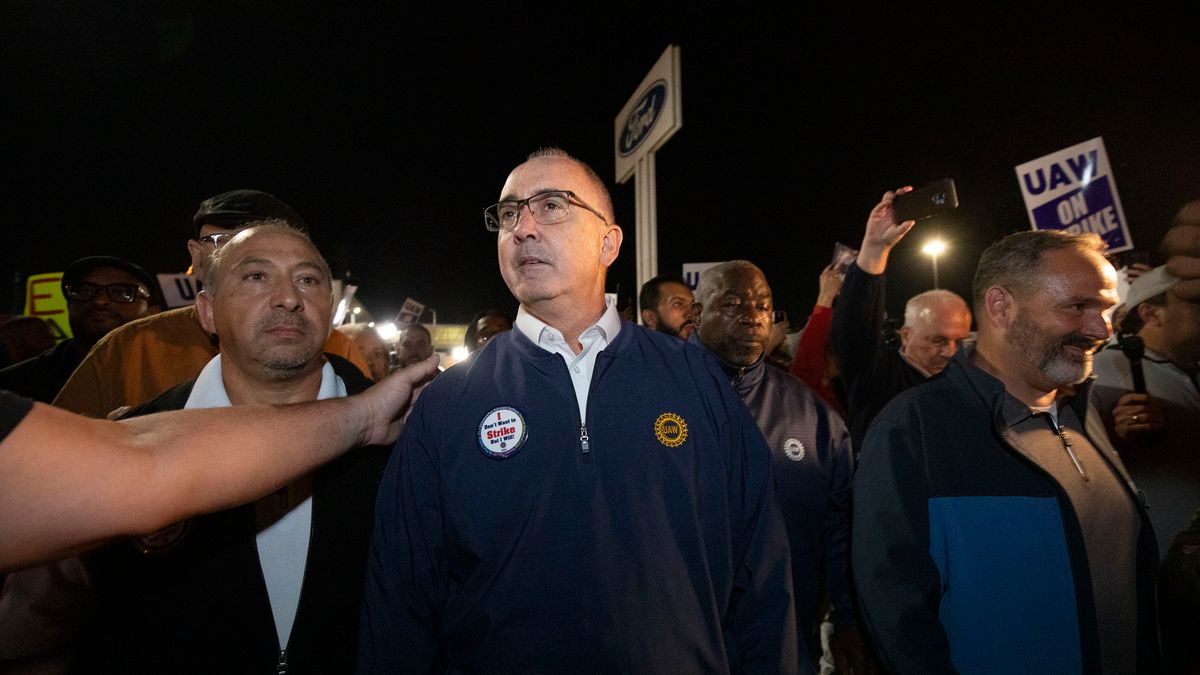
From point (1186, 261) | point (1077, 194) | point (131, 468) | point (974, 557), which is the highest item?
point (1077, 194)

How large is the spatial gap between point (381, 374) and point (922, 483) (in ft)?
23.0

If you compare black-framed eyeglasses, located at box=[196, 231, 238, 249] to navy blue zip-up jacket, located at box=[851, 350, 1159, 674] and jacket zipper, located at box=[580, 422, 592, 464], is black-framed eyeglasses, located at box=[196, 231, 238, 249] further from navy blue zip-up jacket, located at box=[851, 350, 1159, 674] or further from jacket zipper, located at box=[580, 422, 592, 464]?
navy blue zip-up jacket, located at box=[851, 350, 1159, 674]

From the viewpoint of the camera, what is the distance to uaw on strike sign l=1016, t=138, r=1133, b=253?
5.82 metres

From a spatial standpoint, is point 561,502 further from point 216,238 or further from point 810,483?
point 216,238

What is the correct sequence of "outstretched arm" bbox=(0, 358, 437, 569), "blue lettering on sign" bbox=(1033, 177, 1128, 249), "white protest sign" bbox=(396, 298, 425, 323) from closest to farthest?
"outstretched arm" bbox=(0, 358, 437, 569), "blue lettering on sign" bbox=(1033, 177, 1128, 249), "white protest sign" bbox=(396, 298, 425, 323)

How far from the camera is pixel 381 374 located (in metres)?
7.98

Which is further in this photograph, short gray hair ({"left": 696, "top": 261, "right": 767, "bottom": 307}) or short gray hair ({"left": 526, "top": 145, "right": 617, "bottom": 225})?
short gray hair ({"left": 696, "top": 261, "right": 767, "bottom": 307})

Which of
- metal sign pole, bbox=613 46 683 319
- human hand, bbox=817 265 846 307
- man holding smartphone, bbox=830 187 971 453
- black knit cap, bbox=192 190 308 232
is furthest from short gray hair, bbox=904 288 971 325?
black knit cap, bbox=192 190 308 232

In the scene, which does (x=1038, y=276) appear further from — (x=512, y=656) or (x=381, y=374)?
(x=381, y=374)

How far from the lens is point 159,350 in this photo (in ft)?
9.81

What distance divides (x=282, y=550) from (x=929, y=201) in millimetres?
3335

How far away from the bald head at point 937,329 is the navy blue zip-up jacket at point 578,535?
4102 millimetres

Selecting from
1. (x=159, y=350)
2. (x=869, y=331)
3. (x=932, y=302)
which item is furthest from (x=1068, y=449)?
(x=159, y=350)

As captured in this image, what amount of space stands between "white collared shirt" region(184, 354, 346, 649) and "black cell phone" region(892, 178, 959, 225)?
3.19m
